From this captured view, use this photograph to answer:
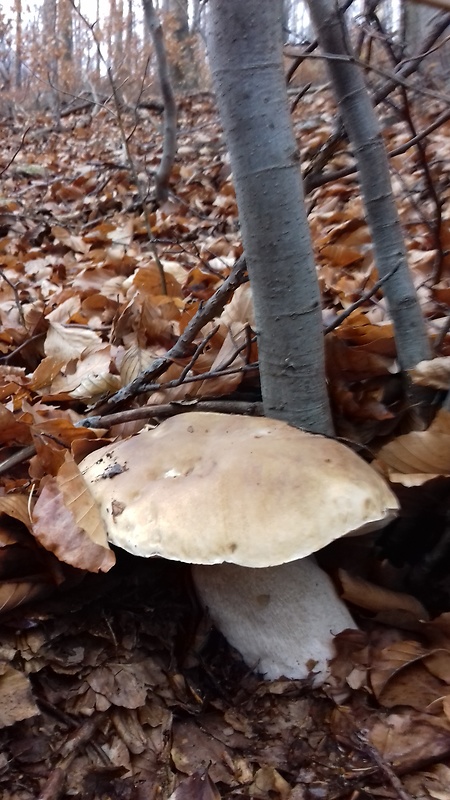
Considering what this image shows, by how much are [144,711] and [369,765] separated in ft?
1.53

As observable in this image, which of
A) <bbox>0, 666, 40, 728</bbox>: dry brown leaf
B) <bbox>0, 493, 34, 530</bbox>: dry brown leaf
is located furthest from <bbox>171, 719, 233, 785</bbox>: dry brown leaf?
<bbox>0, 493, 34, 530</bbox>: dry brown leaf

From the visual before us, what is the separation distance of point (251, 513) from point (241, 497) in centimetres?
4

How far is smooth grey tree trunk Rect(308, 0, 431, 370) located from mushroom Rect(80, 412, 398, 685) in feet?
1.17

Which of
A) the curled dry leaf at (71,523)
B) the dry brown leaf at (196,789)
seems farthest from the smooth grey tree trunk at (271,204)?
the dry brown leaf at (196,789)

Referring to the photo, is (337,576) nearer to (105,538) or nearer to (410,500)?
(410,500)

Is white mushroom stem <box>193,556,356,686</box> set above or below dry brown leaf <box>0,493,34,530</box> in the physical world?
below

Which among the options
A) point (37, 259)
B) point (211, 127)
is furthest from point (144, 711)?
point (211, 127)

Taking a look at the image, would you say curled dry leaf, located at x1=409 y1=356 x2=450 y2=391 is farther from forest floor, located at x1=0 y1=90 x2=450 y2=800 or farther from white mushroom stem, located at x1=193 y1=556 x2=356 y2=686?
white mushroom stem, located at x1=193 y1=556 x2=356 y2=686

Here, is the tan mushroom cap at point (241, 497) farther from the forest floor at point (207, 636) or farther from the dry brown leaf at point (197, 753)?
the dry brown leaf at point (197, 753)

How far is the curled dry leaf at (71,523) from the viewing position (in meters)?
1.18

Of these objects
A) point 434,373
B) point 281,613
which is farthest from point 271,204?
point 281,613

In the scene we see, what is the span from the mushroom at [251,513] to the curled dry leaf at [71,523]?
0.03 metres

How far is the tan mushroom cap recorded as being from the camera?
107 cm

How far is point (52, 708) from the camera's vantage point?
1.20 meters
